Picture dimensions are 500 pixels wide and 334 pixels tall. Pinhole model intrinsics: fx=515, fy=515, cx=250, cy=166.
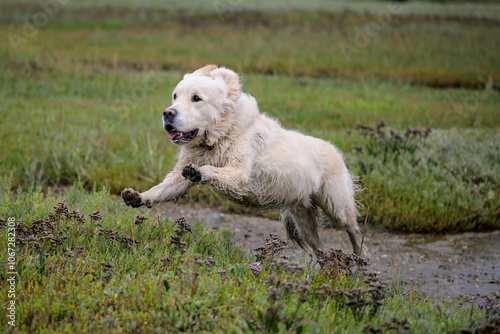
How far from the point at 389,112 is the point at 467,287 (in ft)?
20.1

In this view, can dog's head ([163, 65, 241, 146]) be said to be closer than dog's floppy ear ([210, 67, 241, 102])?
Yes

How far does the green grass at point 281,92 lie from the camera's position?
735cm

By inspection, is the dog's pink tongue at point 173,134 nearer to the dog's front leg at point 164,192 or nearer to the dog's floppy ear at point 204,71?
the dog's front leg at point 164,192

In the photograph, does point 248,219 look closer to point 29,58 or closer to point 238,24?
point 29,58

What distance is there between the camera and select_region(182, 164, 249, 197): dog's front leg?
4230 mm

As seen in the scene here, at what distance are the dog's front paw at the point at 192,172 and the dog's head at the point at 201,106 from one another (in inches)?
16.6

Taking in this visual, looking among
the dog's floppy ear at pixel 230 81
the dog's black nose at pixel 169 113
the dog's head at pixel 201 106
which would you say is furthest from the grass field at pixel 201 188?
the dog's floppy ear at pixel 230 81

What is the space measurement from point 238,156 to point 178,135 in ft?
1.95

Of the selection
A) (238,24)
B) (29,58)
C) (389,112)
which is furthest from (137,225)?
(238,24)

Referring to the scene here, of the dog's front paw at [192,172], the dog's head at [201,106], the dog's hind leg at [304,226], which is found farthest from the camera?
the dog's hind leg at [304,226]

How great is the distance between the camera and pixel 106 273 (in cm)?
367

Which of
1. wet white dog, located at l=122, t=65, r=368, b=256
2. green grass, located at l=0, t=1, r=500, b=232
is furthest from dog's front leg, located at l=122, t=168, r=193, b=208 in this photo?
green grass, located at l=0, t=1, r=500, b=232

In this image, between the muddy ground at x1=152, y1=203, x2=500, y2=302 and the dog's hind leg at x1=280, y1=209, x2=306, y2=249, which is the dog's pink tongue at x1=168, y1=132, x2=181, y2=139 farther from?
the dog's hind leg at x1=280, y1=209, x2=306, y2=249

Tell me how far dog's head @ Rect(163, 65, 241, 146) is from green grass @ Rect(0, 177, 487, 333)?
3.12 ft
